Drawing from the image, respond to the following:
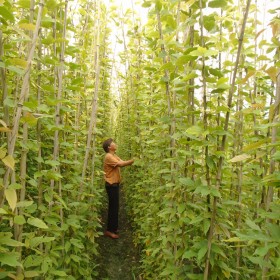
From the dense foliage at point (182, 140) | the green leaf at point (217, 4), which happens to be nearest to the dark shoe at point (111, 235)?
the dense foliage at point (182, 140)

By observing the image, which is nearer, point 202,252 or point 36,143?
point 202,252

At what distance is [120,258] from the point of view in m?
4.26

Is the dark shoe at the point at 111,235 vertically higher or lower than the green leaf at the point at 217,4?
lower

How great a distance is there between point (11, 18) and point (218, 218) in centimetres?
153

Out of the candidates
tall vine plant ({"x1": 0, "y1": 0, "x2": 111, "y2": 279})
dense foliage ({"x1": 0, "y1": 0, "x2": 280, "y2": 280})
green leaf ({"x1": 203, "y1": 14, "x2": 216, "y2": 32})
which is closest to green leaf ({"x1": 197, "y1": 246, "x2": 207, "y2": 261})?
dense foliage ({"x1": 0, "y1": 0, "x2": 280, "y2": 280})

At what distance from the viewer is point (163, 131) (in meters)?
2.92

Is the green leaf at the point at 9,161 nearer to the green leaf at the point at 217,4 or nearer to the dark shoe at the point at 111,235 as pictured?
the green leaf at the point at 217,4

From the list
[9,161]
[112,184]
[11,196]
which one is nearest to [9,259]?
[11,196]

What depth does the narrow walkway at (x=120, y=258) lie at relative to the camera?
3.77m

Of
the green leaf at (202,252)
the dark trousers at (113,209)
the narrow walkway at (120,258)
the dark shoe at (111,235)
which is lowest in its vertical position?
the narrow walkway at (120,258)

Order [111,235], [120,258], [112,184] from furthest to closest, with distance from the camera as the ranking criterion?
[112,184]
[111,235]
[120,258]

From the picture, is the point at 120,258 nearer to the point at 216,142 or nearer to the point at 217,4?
the point at 216,142

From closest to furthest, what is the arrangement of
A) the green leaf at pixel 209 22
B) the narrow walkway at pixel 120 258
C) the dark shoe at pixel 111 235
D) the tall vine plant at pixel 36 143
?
the tall vine plant at pixel 36 143 → the green leaf at pixel 209 22 → the narrow walkway at pixel 120 258 → the dark shoe at pixel 111 235

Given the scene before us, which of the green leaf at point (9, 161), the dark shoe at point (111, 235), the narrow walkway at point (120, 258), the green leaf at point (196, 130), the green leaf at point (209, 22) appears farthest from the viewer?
the dark shoe at point (111, 235)
